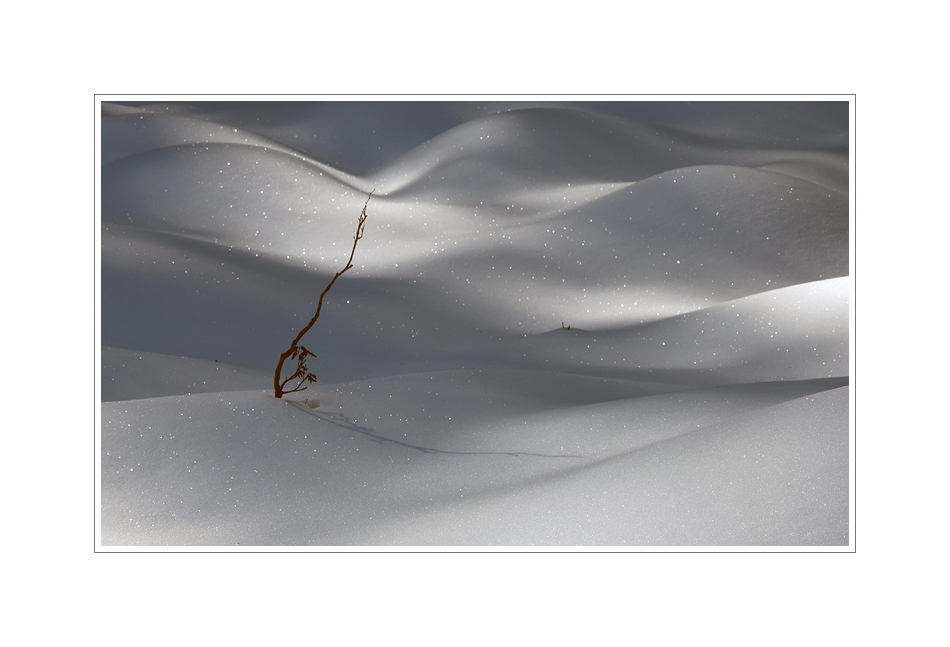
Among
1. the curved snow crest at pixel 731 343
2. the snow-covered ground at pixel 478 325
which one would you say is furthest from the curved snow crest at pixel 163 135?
the curved snow crest at pixel 731 343

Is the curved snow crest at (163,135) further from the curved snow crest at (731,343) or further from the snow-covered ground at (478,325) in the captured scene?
the curved snow crest at (731,343)

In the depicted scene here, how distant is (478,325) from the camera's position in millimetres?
2584

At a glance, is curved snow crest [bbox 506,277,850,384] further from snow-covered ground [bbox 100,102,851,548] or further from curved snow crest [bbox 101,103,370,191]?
curved snow crest [bbox 101,103,370,191]

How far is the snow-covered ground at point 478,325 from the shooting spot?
1337mm

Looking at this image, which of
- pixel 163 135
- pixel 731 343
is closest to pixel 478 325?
pixel 731 343

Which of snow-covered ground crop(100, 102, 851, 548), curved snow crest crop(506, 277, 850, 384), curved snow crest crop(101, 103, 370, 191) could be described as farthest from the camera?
curved snow crest crop(101, 103, 370, 191)

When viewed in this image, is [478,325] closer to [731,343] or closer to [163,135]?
[731,343]

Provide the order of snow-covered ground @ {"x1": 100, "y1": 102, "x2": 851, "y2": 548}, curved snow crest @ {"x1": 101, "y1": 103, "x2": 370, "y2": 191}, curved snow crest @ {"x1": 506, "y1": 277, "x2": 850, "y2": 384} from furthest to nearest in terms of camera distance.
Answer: curved snow crest @ {"x1": 101, "y1": 103, "x2": 370, "y2": 191} < curved snow crest @ {"x1": 506, "y1": 277, "x2": 850, "y2": 384} < snow-covered ground @ {"x1": 100, "y1": 102, "x2": 851, "y2": 548}

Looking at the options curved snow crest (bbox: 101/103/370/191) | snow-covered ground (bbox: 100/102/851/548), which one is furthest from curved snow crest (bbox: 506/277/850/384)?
curved snow crest (bbox: 101/103/370/191)

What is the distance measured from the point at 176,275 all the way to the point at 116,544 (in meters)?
1.36

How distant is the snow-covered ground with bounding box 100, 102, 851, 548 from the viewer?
4.39 ft

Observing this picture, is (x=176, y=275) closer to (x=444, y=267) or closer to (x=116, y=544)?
(x=444, y=267)

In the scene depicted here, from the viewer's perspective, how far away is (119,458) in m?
1.40
